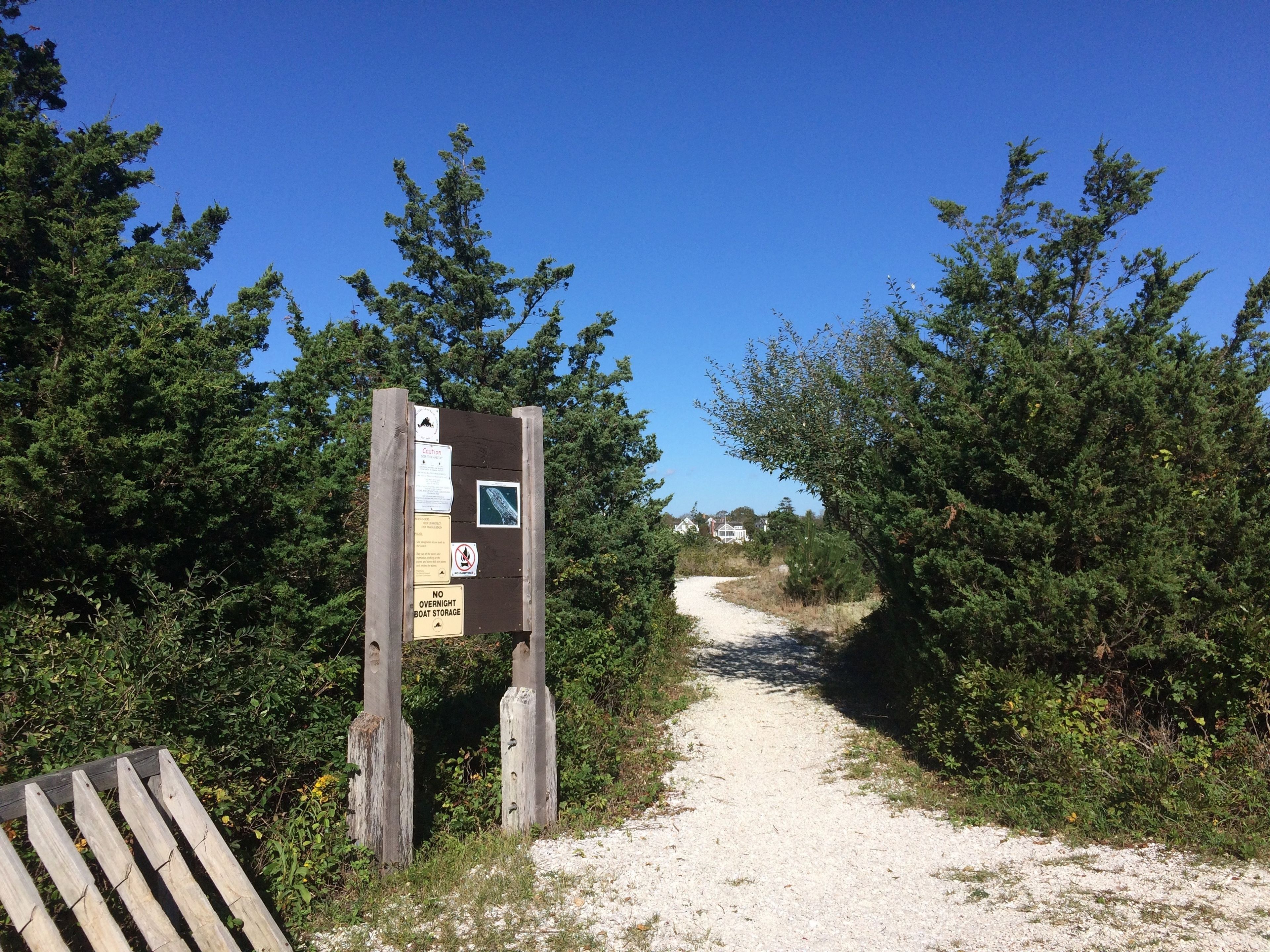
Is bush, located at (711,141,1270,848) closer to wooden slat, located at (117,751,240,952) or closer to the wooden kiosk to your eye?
the wooden kiosk

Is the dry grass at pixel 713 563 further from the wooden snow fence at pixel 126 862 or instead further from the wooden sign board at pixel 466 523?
the wooden snow fence at pixel 126 862

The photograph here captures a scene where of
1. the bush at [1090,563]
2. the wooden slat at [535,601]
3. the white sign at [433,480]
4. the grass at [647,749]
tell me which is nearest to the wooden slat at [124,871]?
the white sign at [433,480]

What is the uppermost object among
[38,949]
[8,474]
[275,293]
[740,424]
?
[275,293]

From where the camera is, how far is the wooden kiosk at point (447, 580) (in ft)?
14.7

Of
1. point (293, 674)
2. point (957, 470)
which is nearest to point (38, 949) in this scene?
point (293, 674)

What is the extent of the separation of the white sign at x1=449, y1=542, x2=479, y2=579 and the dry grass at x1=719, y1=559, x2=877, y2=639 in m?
8.76

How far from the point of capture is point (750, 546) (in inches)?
1165

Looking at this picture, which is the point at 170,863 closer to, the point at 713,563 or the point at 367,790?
the point at 367,790

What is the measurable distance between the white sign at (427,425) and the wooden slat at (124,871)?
2.48 metres

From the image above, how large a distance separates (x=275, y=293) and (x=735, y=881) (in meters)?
7.40

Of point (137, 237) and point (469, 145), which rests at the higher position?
point (469, 145)

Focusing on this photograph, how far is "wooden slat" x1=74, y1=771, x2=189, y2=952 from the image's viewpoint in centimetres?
281

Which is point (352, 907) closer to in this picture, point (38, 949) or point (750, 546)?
point (38, 949)

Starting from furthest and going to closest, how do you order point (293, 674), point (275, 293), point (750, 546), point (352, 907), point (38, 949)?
point (750, 546) < point (275, 293) < point (293, 674) < point (352, 907) < point (38, 949)
